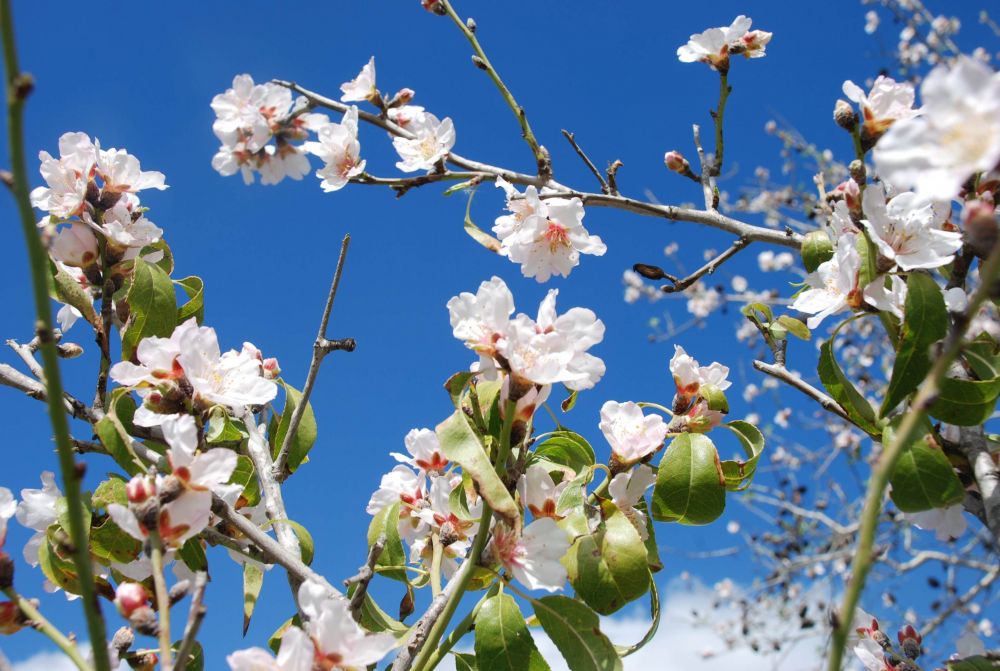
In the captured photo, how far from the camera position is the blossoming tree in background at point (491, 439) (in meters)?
0.70

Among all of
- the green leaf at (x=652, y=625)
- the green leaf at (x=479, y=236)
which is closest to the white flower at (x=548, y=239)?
the green leaf at (x=479, y=236)

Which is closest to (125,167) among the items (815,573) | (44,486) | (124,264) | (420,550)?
(124,264)

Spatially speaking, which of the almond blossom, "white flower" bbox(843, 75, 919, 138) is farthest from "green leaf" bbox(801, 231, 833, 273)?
the almond blossom

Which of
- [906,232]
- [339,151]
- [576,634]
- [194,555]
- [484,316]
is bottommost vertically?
[576,634]

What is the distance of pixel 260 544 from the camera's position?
1040mm

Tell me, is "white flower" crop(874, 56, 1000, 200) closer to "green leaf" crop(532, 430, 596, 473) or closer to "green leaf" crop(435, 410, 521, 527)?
"green leaf" crop(435, 410, 521, 527)

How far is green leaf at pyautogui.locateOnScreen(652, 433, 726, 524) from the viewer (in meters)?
1.14

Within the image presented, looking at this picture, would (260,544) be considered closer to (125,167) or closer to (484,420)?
(484,420)

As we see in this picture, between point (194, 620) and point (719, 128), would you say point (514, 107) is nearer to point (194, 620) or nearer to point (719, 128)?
point (719, 128)

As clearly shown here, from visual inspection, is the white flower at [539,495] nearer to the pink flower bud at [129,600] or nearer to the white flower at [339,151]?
the pink flower bud at [129,600]

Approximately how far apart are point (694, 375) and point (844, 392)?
0.25 m

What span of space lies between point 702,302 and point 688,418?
26.2 ft

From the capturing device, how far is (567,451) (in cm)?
118

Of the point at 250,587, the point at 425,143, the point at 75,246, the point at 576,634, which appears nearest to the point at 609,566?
the point at 576,634
